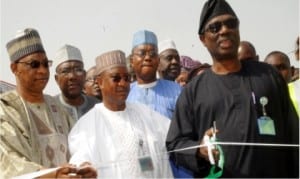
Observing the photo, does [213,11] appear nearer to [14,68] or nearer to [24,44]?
[24,44]

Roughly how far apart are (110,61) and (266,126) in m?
1.42

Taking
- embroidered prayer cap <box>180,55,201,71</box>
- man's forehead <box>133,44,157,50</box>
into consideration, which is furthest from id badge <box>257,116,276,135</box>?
embroidered prayer cap <box>180,55,201,71</box>

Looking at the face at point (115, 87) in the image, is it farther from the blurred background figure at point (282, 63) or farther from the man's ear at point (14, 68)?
the blurred background figure at point (282, 63)

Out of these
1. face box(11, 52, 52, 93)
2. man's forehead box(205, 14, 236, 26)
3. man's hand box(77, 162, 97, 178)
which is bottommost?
man's hand box(77, 162, 97, 178)

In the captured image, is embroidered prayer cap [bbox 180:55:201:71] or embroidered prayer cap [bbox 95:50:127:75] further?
embroidered prayer cap [bbox 180:55:201:71]

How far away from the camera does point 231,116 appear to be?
3428mm

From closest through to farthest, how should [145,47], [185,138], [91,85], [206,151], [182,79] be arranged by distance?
[206,151] < [185,138] < [145,47] < [182,79] < [91,85]

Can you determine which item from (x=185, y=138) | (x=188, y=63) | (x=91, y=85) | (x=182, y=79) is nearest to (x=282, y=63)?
(x=182, y=79)

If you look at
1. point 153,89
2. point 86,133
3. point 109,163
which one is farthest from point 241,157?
point 153,89

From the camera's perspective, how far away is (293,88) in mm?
4254

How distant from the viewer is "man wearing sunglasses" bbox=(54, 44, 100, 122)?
5.32m

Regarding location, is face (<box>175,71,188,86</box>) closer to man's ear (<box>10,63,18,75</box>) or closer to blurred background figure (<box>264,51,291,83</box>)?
blurred background figure (<box>264,51,291,83</box>)

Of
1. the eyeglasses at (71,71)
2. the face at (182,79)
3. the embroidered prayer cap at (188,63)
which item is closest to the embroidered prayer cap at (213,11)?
the eyeglasses at (71,71)

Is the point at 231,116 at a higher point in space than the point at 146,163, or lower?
higher
